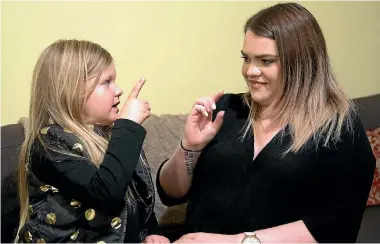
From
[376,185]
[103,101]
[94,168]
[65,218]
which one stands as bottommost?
[376,185]

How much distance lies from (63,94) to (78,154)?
17 centimetres

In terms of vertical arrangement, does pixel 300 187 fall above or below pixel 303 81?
below

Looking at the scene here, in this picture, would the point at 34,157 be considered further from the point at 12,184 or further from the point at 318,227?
the point at 318,227

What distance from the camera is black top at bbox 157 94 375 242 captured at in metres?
1.31

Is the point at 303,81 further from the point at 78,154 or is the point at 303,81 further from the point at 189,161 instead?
the point at 78,154

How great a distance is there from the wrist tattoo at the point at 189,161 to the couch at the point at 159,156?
386 mm

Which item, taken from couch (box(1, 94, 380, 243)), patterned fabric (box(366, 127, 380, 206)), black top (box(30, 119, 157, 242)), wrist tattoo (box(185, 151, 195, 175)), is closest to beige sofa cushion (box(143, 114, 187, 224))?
couch (box(1, 94, 380, 243))

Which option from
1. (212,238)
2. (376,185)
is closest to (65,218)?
(212,238)

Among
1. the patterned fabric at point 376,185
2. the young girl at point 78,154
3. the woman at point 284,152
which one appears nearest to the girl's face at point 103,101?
the young girl at point 78,154

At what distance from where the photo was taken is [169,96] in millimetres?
2066

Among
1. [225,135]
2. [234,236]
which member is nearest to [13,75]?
[225,135]

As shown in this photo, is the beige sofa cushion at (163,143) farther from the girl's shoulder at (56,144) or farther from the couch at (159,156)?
the girl's shoulder at (56,144)

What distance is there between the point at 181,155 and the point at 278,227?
364 millimetres

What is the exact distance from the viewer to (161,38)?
6.54 feet
